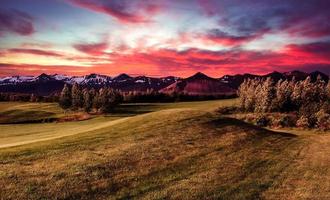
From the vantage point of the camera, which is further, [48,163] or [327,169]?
[327,169]

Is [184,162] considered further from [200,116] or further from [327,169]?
[200,116]

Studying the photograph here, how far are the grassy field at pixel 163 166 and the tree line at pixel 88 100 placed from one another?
310 ft

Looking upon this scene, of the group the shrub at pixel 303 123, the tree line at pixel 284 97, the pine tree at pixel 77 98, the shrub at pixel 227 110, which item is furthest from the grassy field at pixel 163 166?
the pine tree at pixel 77 98

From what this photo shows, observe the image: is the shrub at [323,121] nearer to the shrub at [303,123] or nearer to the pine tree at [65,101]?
the shrub at [303,123]

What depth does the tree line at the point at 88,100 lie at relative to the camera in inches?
5182

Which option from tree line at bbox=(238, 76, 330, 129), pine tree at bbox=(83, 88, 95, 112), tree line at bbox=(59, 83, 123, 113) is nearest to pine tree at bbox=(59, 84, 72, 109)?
tree line at bbox=(59, 83, 123, 113)

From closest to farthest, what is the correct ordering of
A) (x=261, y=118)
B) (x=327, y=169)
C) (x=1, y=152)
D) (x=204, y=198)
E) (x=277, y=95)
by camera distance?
(x=204, y=198), (x=1, y=152), (x=327, y=169), (x=261, y=118), (x=277, y=95)

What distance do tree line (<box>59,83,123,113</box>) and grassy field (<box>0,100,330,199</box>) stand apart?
9462cm

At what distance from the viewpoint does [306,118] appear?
7762 cm

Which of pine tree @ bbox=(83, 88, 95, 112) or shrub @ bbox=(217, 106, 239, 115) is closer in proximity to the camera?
shrub @ bbox=(217, 106, 239, 115)

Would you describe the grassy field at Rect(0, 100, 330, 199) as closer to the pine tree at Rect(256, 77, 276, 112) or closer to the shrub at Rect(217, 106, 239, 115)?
the pine tree at Rect(256, 77, 276, 112)

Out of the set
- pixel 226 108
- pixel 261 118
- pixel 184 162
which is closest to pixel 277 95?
pixel 226 108

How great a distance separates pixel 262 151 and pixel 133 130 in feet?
44.1

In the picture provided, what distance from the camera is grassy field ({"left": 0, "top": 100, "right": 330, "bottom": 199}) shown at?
19.6 m
